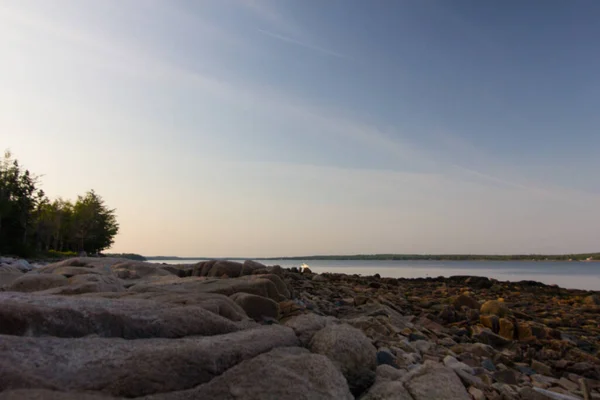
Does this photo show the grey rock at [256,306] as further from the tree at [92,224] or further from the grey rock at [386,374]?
the tree at [92,224]

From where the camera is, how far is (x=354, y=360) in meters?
3.52

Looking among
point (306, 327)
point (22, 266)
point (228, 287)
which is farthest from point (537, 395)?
point (22, 266)

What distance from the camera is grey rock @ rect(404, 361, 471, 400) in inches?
134

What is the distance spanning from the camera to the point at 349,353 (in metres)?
3.54

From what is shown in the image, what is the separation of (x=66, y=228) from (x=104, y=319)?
66101 mm

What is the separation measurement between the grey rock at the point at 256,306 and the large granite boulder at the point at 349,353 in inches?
68.4

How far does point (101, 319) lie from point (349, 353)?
205 centimetres

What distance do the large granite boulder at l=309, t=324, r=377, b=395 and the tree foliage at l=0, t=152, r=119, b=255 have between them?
4510cm

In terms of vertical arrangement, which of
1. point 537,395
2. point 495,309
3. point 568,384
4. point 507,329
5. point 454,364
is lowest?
point 568,384

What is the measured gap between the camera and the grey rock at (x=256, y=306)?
5.35m

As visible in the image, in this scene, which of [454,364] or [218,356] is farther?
[454,364]

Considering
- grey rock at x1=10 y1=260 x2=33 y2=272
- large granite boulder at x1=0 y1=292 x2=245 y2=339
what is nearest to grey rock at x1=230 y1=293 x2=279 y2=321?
large granite boulder at x1=0 y1=292 x2=245 y2=339

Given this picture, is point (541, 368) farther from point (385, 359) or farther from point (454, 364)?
point (385, 359)

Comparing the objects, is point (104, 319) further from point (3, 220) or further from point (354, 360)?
point (3, 220)
